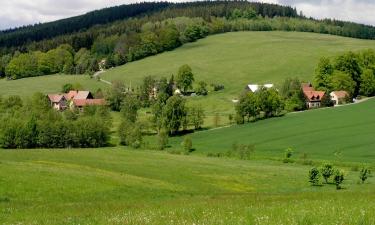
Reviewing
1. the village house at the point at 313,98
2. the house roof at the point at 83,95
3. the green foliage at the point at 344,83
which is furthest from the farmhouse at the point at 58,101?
Result: the green foliage at the point at 344,83

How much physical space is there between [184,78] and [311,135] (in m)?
82.2

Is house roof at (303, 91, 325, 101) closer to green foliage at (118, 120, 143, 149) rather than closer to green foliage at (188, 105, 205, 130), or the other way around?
green foliage at (188, 105, 205, 130)

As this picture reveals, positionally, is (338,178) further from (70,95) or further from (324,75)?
(70,95)

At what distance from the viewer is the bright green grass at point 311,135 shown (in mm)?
91375

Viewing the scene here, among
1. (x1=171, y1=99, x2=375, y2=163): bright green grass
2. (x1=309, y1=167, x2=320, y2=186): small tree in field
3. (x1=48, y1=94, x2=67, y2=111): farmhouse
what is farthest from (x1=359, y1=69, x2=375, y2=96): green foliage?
(x1=309, y1=167, x2=320, y2=186): small tree in field

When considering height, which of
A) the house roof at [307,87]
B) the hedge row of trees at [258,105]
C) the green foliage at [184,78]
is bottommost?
the hedge row of trees at [258,105]

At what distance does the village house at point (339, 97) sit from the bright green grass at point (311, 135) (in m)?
10.6

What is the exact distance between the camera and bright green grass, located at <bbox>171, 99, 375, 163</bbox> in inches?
3597

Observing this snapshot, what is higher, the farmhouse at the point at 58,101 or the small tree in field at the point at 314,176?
the farmhouse at the point at 58,101

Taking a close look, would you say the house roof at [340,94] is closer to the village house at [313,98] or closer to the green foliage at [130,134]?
the village house at [313,98]

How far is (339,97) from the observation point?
5817 inches

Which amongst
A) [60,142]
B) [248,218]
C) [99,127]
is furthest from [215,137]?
[248,218]

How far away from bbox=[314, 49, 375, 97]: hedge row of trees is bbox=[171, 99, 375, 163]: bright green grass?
16.6 meters

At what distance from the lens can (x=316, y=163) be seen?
268ft
